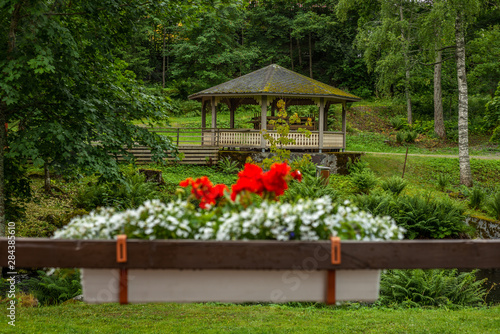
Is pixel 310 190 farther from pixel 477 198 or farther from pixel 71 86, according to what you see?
pixel 71 86

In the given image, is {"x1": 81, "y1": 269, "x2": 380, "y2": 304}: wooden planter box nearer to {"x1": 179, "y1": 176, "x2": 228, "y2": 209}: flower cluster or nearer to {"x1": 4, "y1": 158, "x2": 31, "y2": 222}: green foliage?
{"x1": 179, "y1": 176, "x2": 228, "y2": 209}: flower cluster

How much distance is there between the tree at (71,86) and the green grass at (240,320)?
6.44 ft

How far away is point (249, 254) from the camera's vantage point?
2465mm

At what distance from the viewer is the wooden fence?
8.09 ft

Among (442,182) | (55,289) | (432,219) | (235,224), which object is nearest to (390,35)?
(442,182)

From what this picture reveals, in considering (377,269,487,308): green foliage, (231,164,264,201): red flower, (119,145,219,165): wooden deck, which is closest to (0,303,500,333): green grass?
(377,269,487,308): green foliage

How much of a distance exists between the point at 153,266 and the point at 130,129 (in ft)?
15.3

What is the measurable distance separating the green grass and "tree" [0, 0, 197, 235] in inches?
77.2

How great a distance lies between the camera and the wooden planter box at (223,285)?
2.62 metres

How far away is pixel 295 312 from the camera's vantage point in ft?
20.3

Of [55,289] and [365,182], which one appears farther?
[365,182]

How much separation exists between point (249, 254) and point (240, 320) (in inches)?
139

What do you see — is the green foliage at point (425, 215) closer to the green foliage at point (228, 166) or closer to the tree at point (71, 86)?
the green foliage at point (228, 166)

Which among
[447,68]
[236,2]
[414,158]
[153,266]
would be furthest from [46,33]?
[447,68]
